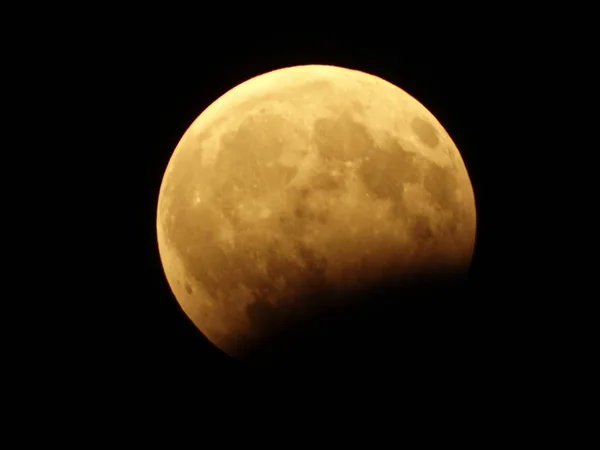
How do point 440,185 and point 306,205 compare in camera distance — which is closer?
point 306,205

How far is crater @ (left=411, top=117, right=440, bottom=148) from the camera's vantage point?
10.0 ft

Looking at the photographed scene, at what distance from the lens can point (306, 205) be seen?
2744 mm

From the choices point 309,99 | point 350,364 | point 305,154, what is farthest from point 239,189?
point 350,364

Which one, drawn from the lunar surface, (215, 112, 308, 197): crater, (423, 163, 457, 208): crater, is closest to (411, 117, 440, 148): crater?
the lunar surface

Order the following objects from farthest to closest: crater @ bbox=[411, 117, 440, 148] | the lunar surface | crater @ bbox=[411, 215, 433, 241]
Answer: crater @ bbox=[411, 117, 440, 148] → crater @ bbox=[411, 215, 433, 241] → the lunar surface

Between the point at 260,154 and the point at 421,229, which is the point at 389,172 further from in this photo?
the point at 260,154

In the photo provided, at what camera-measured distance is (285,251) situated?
2.75 meters

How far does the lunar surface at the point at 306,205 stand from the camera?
2.75 m

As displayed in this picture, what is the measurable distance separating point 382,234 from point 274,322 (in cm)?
67

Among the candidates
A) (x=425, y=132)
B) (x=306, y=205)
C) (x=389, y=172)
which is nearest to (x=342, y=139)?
(x=389, y=172)

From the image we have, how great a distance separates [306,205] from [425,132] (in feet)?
2.69

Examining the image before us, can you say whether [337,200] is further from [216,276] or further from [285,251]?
[216,276]

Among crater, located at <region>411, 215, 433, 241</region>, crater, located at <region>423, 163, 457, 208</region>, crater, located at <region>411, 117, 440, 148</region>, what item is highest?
crater, located at <region>411, 117, 440, 148</region>

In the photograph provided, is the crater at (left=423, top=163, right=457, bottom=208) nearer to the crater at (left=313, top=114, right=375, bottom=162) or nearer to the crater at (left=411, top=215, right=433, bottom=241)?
the crater at (left=411, top=215, right=433, bottom=241)
